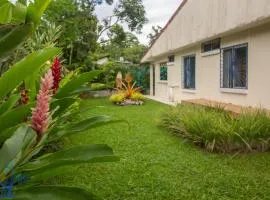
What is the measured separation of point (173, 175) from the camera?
5.31 meters

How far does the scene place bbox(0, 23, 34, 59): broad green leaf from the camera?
1.03 metres

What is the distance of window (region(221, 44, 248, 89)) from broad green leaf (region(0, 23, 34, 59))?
31.1ft

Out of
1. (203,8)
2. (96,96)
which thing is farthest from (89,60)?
(203,8)

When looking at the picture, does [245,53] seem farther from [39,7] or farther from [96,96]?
[96,96]

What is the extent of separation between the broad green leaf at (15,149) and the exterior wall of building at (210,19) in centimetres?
718

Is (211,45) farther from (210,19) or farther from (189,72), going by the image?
(189,72)

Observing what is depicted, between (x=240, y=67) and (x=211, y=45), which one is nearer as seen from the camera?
(x=240, y=67)

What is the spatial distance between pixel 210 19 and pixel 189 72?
15.0 feet

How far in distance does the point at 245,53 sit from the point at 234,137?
4.00m

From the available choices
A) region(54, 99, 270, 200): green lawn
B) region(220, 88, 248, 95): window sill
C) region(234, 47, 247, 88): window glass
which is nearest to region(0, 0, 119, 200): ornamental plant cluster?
region(54, 99, 270, 200): green lawn

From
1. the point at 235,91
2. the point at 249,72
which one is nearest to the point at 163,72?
the point at 235,91

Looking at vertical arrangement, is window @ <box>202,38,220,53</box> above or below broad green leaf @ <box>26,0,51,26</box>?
above

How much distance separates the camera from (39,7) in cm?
112

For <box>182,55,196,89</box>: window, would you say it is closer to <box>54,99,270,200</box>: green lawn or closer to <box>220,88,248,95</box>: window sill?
<box>220,88,248,95</box>: window sill
